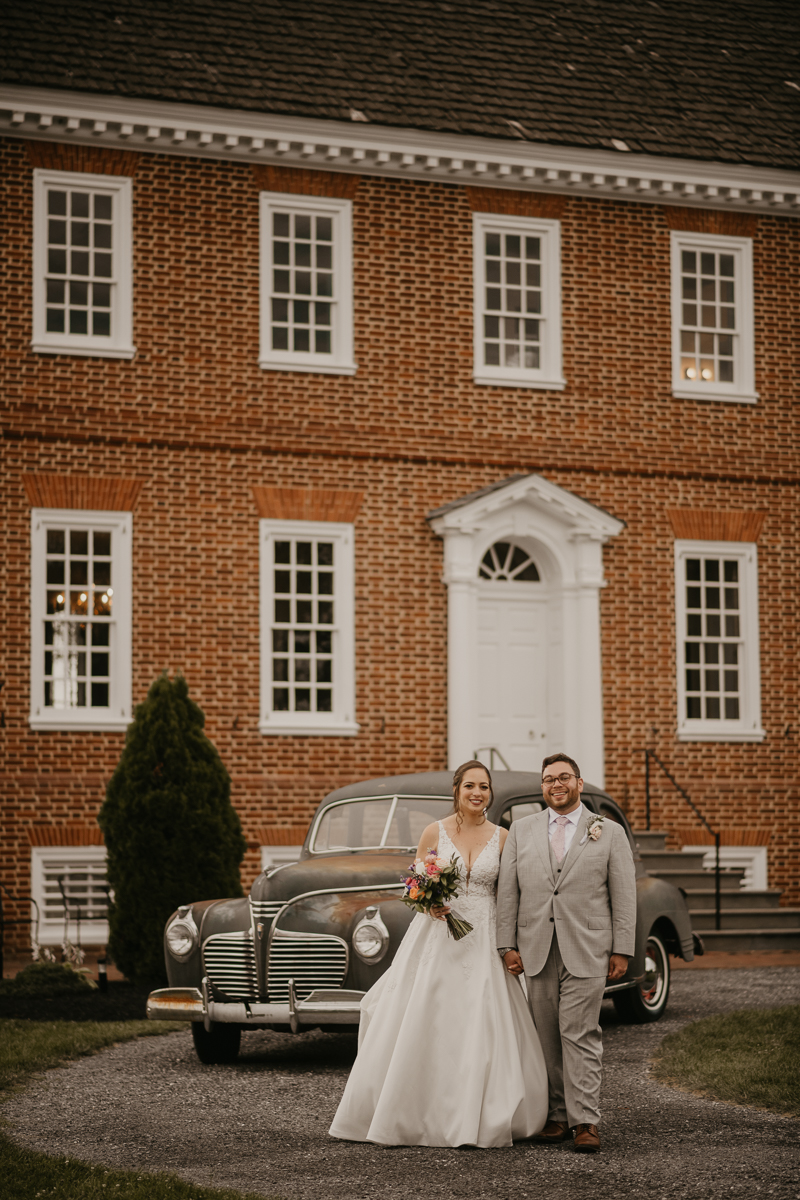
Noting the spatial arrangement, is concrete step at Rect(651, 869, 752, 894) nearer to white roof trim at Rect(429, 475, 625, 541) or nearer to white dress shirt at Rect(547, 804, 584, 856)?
white roof trim at Rect(429, 475, 625, 541)

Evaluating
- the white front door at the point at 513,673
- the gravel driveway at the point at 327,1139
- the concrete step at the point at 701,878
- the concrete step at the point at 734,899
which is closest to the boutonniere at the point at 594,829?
the gravel driveway at the point at 327,1139

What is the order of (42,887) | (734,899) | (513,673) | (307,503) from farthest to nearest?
(513,673)
(307,503)
(734,899)
(42,887)

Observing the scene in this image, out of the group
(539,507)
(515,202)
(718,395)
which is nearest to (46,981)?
(539,507)

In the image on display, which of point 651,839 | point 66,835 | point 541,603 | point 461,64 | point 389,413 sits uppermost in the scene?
point 461,64

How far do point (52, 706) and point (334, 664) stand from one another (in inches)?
113

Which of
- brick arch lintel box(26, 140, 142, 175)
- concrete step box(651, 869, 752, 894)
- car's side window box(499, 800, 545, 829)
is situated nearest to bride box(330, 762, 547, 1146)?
car's side window box(499, 800, 545, 829)

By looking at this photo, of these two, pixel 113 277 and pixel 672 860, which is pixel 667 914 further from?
pixel 113 277

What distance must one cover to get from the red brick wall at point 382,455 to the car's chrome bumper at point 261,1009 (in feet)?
21.5

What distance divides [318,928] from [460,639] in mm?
8070

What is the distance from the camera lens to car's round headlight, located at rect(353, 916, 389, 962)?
29.2 ft

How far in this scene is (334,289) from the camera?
17078 mm

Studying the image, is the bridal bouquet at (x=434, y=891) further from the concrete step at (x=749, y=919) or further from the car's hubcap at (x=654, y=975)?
the concrete step at (x=749, y=919)

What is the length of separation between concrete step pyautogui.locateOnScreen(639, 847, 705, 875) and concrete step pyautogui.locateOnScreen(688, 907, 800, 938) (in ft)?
2.05

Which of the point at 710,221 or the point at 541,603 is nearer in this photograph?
the point at 541,603
